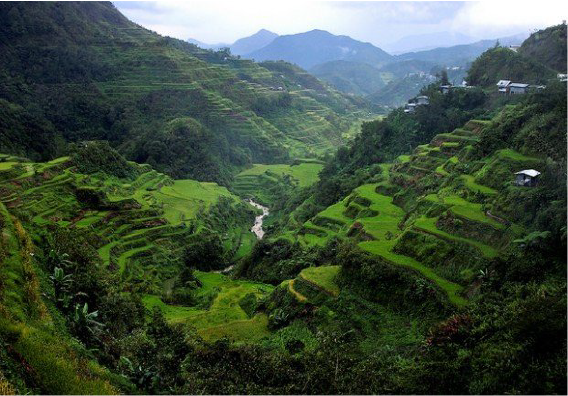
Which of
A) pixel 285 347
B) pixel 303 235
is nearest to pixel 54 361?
pixel 285 347

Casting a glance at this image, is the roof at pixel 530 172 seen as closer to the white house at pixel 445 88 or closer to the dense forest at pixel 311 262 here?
the dense forest at pixel 311 262

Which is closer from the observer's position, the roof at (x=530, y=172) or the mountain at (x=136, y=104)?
the roof at (x=530, y=172)

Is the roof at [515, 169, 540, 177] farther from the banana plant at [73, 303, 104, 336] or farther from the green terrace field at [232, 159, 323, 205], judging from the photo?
the green terrace field at [232, 159, 323, 205]

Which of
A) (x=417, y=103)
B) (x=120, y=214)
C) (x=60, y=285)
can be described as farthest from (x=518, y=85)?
(x=60, y=285)

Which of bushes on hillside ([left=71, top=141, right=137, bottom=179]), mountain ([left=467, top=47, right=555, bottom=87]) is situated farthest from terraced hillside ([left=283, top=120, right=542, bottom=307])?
bushes on hillside ([left=71, top=141, right=137, bottom=179])

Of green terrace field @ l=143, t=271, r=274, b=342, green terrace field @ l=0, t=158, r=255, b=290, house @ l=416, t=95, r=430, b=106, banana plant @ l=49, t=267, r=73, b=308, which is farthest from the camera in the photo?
house @ l=416, t=95, r=430, b=106

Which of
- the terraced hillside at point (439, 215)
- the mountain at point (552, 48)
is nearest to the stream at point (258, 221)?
the terraced hillside at point (439, 215)
